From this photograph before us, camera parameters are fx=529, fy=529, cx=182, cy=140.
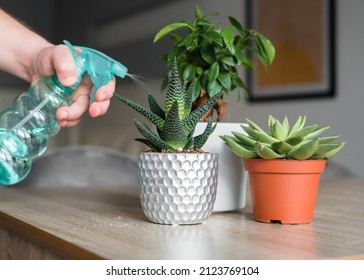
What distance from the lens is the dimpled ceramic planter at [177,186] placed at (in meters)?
0.82

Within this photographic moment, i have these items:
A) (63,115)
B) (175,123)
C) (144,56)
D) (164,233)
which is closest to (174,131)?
(175,123)

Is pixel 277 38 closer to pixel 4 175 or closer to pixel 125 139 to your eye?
pixel 125 139

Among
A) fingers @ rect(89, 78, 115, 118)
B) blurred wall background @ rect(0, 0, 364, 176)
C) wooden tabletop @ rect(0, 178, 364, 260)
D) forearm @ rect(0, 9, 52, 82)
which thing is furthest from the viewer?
blurred wall background @ rect(0, 0, 364, 176)

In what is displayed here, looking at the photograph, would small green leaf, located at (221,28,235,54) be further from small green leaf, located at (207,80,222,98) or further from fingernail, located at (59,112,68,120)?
fingernail, located at (59,112,68,120)

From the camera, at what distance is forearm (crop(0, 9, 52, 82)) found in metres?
1.07

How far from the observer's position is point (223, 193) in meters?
0.96

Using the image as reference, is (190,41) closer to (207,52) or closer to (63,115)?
(207,52)

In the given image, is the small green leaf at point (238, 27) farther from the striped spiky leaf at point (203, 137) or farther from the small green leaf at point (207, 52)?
the striped spiky leaf at point (203, 137)

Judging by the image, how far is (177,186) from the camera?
0.82m

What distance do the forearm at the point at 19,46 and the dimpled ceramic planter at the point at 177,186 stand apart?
1.24 ft

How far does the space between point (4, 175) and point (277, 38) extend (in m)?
2.39

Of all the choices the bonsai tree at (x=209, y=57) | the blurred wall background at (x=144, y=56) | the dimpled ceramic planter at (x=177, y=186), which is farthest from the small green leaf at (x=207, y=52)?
the dimpled ceramic planter at (x=177, y=186)

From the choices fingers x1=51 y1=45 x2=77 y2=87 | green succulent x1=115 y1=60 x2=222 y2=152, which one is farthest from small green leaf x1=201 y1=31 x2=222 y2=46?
fingers x1=51 y1=45 x2=77 y2=87
